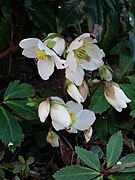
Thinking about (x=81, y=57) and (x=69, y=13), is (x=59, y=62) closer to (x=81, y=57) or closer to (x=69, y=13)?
(x=81, y=57)

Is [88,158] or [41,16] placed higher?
[41,16]

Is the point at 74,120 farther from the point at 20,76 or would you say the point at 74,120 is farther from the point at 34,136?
the point at 20,76

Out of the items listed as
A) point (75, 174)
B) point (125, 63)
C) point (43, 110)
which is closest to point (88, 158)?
point (75, 174)

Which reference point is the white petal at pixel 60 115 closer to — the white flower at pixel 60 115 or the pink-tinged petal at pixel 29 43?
the white flower at pixel 60 115

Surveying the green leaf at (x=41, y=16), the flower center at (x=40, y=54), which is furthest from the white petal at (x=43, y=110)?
the green leaf at (x=41, y=16)

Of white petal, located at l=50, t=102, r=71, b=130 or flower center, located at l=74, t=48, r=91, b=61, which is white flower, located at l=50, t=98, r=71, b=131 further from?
flower center, located at l=74, t=48, r=91, b=61
